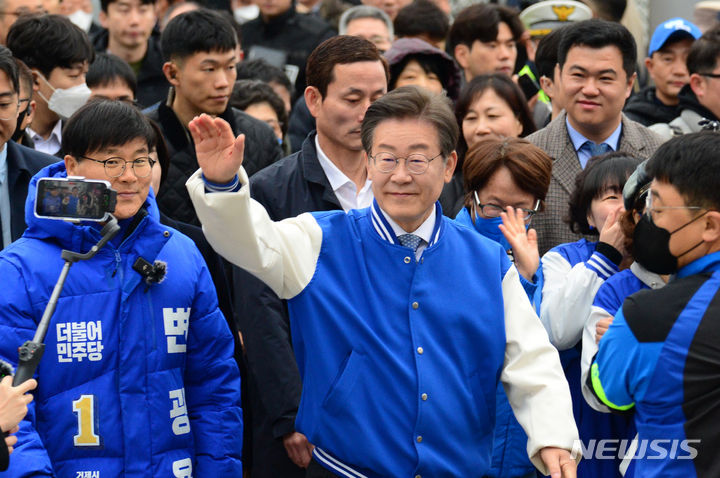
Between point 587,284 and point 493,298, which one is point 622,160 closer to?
point 587,284

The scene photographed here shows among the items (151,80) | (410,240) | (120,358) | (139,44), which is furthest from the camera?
(139,44)

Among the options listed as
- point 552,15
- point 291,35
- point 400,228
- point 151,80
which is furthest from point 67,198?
point 291,35

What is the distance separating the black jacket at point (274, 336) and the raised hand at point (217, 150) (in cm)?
161

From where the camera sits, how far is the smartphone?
3.78 m

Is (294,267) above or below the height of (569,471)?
above

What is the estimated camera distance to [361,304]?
4.08 metres

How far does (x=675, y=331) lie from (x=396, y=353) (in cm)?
98

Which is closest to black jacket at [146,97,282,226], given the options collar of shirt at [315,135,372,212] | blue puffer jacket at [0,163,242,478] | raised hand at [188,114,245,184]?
collar of shirt at [315,135,372,212]

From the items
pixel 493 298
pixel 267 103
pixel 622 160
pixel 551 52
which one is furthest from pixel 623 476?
pixel 267 103

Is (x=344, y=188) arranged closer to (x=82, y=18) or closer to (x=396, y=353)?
(x=396, y=353)

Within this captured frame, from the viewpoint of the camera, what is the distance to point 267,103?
7938mm

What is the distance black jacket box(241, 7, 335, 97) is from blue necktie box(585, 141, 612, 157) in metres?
4.01

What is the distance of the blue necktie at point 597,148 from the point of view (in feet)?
20.5

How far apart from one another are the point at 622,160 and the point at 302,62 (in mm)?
4871
